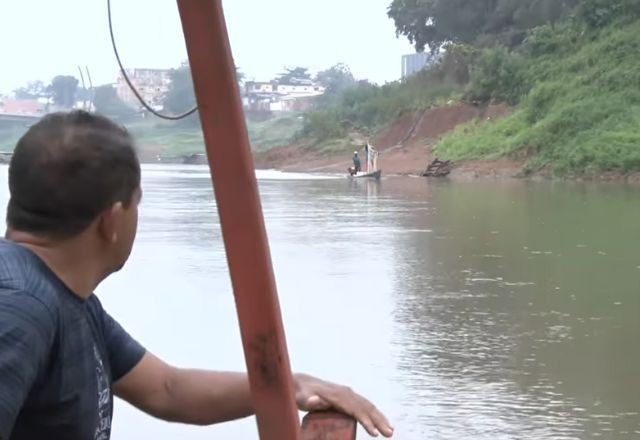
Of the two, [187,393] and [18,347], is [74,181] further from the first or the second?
[187,393]

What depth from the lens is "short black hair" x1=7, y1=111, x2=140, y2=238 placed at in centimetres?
178

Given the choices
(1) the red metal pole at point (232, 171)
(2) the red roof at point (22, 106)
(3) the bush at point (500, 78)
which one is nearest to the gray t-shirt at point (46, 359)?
(1) the red metal pole at point (232, 171)

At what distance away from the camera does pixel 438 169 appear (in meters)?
35.6

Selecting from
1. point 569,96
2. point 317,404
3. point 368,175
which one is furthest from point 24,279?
point 569,96

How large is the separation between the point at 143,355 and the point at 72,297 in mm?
479

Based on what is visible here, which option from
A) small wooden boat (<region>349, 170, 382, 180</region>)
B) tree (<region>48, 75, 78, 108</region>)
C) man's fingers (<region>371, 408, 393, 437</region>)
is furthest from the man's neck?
small wooden boat (<region>349, 170, 382, 180</region>)

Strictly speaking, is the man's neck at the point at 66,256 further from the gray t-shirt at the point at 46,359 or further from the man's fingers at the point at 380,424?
the man's fingers at the point at 380,424

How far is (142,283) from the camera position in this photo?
10328 millimetres

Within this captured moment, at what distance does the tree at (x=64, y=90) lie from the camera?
8.29 ft

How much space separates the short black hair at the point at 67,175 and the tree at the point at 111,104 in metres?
0.67

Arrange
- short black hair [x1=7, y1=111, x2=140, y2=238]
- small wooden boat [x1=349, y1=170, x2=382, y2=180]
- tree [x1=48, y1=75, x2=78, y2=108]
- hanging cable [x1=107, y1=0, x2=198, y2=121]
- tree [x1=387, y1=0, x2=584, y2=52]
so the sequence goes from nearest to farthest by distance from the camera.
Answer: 1. short black hair [x1=7, y1=111, x2=140, y2=238]
2. hanging cable [x1=107, y1=0, x2=198, y2=121]
3. tree [x1=48, y1=75, x2=78, y2=108]
4. small wooden boat [x1=349, y1=170, x2=382, y2=180]
5. tree [x1=387, y1=0, x2=584, y2=52]

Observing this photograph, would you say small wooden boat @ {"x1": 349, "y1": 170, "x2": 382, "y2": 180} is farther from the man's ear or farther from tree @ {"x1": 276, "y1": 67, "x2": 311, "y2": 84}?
the man's ear

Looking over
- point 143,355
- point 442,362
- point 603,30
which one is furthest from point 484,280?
point 603,30

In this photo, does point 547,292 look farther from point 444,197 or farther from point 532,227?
point 444,197
